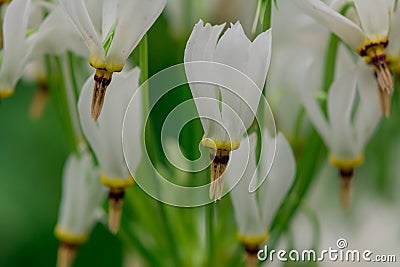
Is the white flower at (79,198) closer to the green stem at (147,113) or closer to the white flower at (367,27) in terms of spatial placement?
the green stem at (147,113)

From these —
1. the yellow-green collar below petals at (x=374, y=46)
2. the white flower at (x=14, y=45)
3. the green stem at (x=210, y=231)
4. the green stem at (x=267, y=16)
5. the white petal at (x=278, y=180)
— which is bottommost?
the green stem at (x=210, y=231)

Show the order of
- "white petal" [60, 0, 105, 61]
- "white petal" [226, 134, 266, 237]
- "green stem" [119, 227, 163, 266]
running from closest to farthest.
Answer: "white petal" [60, 0, 105, 61] < "white petal" [226, 134, 266, 237] < "green stem" [119, 227, 163, 266]

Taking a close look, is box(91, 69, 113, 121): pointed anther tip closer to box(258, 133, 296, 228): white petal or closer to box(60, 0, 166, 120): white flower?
box(60, 0, 166, 120): white flower

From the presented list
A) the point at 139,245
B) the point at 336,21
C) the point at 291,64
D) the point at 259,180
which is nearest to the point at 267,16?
the point at 336,21

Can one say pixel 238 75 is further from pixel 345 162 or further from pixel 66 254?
pixel 66 254

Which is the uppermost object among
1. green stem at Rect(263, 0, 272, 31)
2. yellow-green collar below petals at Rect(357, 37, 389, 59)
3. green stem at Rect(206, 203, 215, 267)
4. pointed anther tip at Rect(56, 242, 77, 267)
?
green stem at Rect(263, 0, 272, 31)

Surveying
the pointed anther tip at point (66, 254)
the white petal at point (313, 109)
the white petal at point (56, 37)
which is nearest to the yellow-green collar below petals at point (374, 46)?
the white petal at point (313, 109)

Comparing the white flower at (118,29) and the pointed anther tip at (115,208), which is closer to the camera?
the white flower at (118,29)

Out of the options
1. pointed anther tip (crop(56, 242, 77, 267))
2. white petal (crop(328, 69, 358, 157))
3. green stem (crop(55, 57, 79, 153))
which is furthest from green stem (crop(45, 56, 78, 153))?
Answer: white petal (crop(328, 69, 358, 157))
